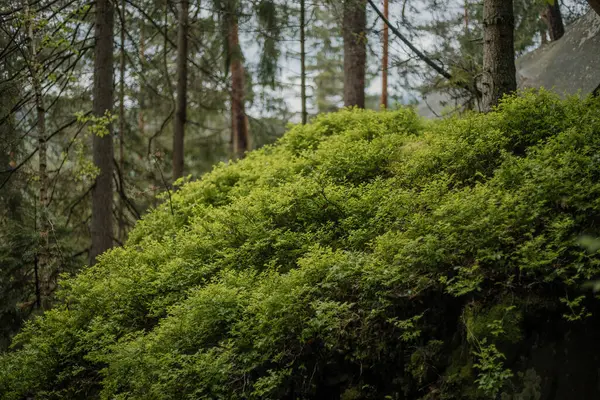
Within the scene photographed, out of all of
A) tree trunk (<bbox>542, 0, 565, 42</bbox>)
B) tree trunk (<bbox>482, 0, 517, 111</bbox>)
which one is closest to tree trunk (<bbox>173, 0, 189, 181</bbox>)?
tree trunk (<bbox>482, 0, 517, 111</bbox>)

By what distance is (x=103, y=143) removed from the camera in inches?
420

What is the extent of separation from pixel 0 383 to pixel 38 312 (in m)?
3.55

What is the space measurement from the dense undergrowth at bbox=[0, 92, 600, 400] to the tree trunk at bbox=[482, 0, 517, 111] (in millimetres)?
902

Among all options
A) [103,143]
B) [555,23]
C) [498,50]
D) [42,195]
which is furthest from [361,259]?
[555,23]

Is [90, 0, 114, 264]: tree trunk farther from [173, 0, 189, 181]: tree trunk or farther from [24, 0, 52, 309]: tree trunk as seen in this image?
[24, 0, 52, 309]: tree trunk

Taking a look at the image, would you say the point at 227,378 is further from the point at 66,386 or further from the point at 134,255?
the point at 134,255

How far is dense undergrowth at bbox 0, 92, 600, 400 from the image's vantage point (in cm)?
414

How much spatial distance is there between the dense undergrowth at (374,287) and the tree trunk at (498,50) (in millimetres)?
902

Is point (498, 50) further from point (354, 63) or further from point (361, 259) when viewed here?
point (354, 63)

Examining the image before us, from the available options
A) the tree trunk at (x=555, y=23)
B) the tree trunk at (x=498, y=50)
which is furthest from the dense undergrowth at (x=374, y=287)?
the tree trunk at (x=555, y=23)

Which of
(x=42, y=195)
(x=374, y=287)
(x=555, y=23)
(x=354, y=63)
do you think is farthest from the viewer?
(x=354, y=63)

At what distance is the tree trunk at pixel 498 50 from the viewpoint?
745cm

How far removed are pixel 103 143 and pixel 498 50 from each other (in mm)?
7579

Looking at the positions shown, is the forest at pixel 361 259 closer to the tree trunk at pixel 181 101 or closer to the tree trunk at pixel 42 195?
the tree trunk at pixel 42 195
